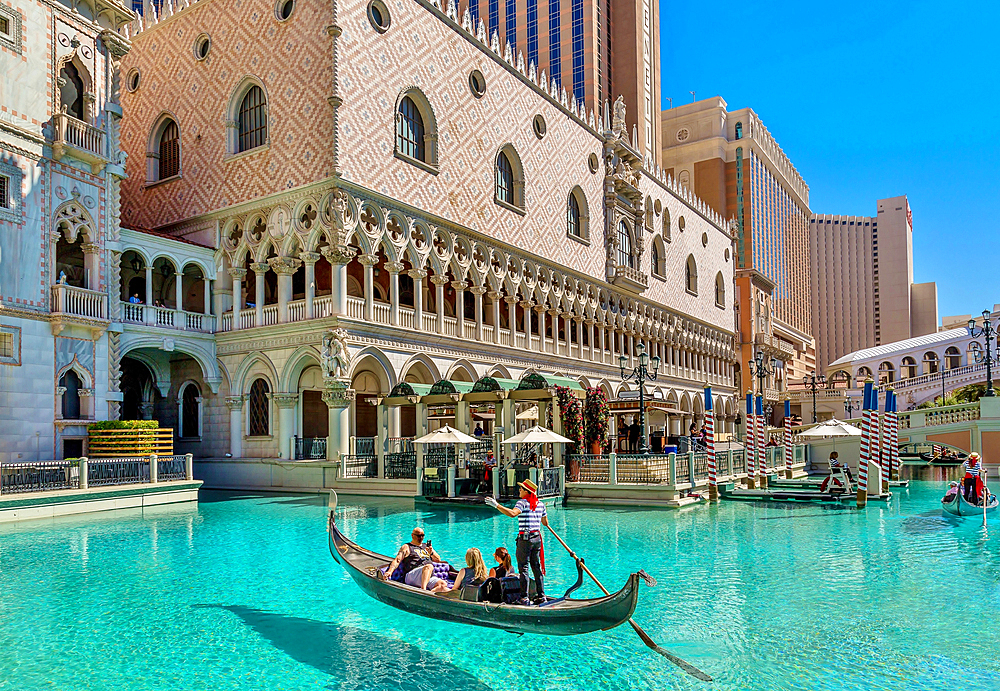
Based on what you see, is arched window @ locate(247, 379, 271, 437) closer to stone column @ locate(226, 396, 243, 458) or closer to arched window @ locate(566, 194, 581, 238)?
stone column @ locate(226, 396, 243, 458)

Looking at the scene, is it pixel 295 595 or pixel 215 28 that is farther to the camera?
pixel 215 28

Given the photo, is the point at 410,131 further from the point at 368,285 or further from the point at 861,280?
the point at 861,280

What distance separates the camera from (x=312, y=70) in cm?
2392

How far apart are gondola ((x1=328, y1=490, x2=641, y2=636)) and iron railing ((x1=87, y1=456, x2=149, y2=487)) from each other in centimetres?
1242

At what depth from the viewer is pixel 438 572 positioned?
864 cm

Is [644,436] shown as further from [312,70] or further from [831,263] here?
[831,263]

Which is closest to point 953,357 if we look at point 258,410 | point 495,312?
point 495,312

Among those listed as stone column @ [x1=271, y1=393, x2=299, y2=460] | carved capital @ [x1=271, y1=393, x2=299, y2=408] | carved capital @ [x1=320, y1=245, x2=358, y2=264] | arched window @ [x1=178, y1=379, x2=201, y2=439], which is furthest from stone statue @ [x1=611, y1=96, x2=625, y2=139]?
arched window @ [x1=178, y1=379, x2=201, y2=439]

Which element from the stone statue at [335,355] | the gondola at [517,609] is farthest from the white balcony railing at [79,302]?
the gondola at [517,609]

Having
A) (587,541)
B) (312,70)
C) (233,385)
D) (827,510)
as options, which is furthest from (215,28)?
(827,510)

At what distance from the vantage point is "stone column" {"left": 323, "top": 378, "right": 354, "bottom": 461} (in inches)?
903

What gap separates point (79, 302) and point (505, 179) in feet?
53.8

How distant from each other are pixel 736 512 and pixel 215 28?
75.0 feet

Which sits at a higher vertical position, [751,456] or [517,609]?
[517,609]
